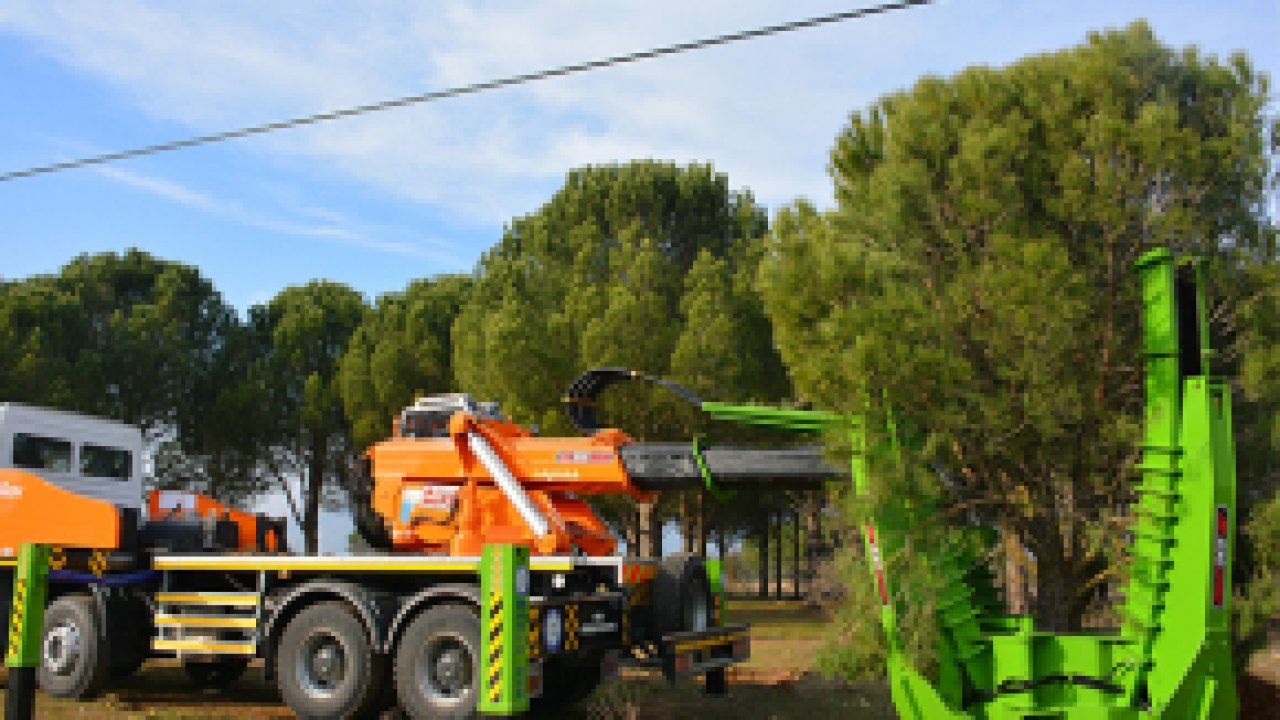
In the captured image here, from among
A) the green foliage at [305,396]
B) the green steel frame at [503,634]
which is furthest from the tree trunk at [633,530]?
the green steel frame at [503,634]

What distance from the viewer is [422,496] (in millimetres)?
11555

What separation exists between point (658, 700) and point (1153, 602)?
579 cm

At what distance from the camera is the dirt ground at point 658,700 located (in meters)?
10.8

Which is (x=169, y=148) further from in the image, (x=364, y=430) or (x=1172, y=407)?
(x=364, y=430)

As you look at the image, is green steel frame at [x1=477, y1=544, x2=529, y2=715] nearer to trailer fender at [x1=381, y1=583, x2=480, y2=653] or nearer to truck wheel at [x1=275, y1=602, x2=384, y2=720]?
trailer fender at [x1=381, y1=583, x2=480, y2=653]

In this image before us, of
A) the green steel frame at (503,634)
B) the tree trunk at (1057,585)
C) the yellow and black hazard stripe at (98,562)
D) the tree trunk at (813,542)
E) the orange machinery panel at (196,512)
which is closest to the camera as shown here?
the green steel frame at (503,634)

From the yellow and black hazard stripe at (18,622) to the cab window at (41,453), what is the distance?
336 cm

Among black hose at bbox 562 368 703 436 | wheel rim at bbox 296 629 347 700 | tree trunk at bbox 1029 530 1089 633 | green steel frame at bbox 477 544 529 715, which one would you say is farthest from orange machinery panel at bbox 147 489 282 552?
tree trunk at bbox 1029 530 1089 633

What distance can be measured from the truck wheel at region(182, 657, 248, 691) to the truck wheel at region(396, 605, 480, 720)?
3.82 meters

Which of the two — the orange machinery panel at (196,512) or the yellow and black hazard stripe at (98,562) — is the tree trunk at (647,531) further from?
the yellow and black hazard stripe at (98,562)

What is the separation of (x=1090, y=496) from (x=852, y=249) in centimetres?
300

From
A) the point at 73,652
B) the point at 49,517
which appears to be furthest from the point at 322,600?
the point at 49,517

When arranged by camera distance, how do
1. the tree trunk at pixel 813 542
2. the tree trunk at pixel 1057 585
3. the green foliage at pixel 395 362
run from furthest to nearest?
the green foliage at pixel 395 362
the tree trunk at pixel 813 542
the tree trunk at pixel 1057 585

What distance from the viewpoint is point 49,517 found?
39.2ft
